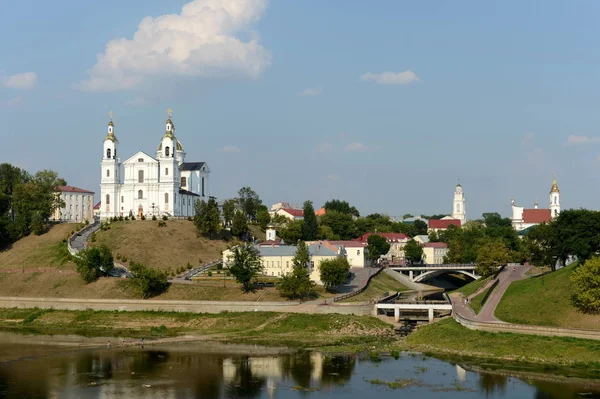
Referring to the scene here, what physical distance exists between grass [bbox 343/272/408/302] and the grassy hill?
23.5 m

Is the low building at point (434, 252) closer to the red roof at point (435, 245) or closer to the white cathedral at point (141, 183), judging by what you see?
the red roof at point (435, 245)

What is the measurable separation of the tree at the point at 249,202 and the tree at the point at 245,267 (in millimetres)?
58051

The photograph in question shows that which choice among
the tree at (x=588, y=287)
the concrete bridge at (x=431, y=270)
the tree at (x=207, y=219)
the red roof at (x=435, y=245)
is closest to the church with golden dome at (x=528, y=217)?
the red roof at (x=435, y=245)

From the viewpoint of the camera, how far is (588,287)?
63281 mm

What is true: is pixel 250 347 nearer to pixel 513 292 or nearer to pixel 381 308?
pixel 381 308

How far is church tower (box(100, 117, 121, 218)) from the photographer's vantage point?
124500 millimetres

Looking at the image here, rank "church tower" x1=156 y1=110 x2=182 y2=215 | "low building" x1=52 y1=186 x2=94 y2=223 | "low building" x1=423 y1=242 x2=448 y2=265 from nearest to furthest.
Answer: "church tower" x1=156 y1=110 x2=182 y2=215 → "low building" x1=52 y1=186 x2=94 y2=223 → "low building" x1=423 y1=242 x2=448 y2=265

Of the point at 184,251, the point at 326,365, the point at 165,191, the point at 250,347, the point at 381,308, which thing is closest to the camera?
the point at 326,365

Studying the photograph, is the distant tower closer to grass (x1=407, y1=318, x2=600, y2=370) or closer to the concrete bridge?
the concrete bridge

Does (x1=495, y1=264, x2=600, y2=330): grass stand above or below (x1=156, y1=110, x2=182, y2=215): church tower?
below

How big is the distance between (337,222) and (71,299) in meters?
70.8

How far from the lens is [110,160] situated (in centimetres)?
12450

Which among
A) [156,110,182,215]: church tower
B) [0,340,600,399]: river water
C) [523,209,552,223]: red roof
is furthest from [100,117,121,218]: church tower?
[523,209,552,223]: red roof

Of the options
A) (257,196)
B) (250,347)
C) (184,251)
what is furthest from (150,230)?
(250,347)
